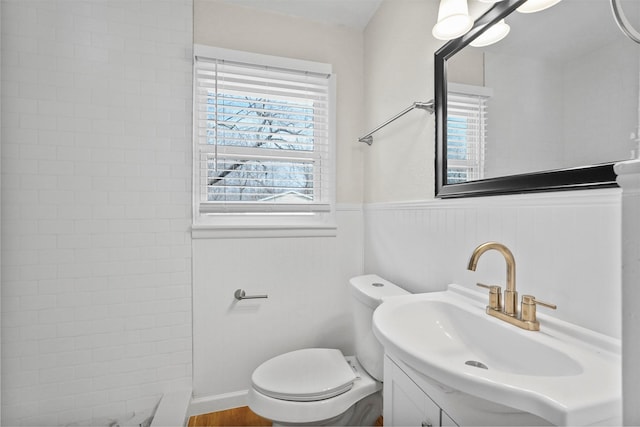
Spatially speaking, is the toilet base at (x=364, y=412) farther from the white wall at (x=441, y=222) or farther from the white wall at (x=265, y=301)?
the white wall at (x=441, y=222)

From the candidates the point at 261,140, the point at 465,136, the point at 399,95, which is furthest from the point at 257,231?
the point at 465,136

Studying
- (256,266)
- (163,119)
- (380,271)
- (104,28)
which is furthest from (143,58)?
(380,271)

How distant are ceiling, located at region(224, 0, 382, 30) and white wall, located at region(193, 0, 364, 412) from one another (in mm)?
36

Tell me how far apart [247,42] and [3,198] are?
4.63 ft

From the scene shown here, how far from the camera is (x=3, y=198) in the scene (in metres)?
1.45

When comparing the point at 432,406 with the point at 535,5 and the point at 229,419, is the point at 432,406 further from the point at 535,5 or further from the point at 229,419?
the point at 229,419

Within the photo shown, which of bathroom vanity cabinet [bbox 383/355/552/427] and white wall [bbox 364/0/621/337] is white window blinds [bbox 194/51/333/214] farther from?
bathroom vanity cabinet [bbox 383/355/552/427]

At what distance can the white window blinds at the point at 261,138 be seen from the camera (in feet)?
5.63

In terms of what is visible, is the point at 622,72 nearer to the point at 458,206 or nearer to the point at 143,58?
the point at 458,206

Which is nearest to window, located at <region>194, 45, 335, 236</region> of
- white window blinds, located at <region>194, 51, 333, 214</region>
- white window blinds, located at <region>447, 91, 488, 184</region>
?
white window blinds, located at <region>194, 51, 333, 214</region>

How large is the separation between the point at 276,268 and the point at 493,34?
1.43 m

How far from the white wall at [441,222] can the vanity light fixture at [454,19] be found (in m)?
0.17

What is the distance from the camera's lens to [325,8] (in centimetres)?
179

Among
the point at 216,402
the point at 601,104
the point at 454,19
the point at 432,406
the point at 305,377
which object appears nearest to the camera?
the point at 601,104
